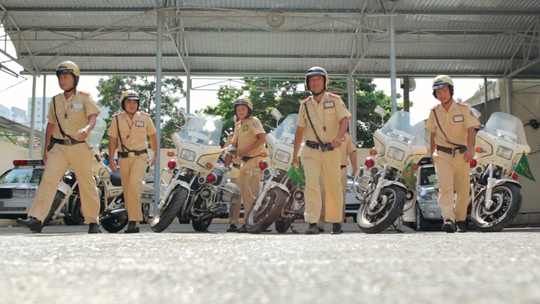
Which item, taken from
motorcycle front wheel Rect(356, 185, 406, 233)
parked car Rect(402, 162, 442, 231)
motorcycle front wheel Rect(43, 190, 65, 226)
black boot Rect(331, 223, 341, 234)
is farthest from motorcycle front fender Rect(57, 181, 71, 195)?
parked car Rect(402, 162, 442, 231)

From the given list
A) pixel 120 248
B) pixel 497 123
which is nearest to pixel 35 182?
pixel 497 123

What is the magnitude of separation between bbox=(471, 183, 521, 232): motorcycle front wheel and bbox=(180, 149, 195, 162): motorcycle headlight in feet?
11.9

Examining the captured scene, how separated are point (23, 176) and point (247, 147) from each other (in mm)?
6122

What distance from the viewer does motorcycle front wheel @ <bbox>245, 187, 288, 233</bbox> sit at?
8.31 metres

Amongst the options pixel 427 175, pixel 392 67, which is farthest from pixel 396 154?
pixel 392 67

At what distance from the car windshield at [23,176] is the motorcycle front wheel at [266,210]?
6.55m

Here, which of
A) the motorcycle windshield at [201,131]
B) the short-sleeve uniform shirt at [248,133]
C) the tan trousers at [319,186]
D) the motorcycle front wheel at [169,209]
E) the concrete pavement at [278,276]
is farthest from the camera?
the short-sleeve uniform shirt at [248,133]

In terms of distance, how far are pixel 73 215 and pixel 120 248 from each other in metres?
5.48

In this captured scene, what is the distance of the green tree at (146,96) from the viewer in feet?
155

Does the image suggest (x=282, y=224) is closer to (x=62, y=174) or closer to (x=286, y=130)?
(x=286, y=130)

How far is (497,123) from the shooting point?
8.98m

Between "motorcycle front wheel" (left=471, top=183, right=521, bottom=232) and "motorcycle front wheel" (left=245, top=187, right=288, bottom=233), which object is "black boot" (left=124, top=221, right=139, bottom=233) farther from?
"motorcycle front wheel" (left=471, top=183, right=521, bottom=232)

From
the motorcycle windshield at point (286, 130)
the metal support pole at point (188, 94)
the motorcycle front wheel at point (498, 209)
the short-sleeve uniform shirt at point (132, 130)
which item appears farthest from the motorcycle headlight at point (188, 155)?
the metal support pole at point (188, 94)

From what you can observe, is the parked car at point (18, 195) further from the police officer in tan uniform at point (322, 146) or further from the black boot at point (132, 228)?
the police officer in tan uniform at point (322, 146)
